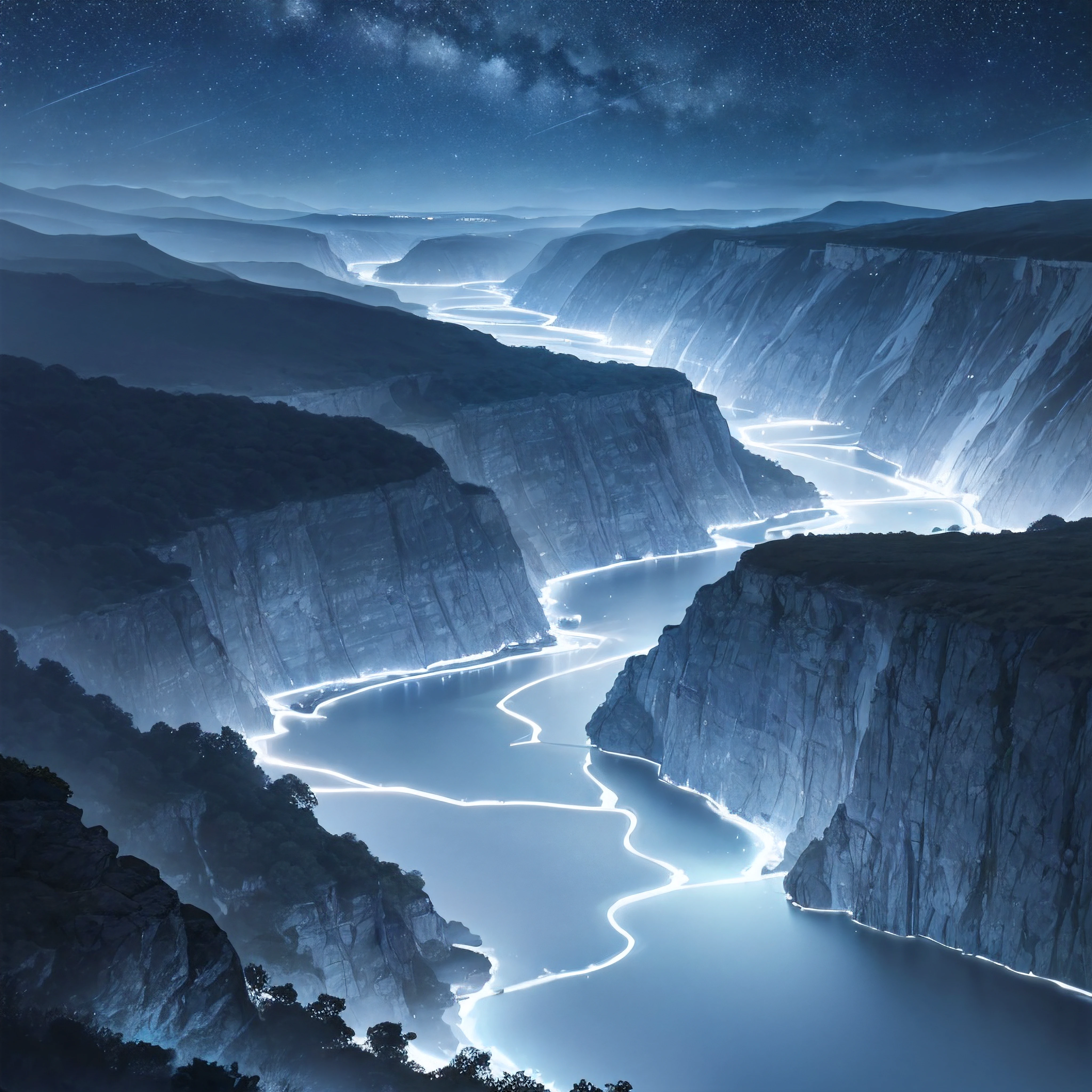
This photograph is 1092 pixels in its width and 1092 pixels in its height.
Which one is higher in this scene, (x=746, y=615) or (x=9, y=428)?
(x=9, y=428)

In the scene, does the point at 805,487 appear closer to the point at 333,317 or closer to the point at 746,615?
the point at 333,317

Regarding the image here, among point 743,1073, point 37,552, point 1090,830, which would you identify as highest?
point 37,552

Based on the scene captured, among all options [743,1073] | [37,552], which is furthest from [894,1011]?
[37,552]

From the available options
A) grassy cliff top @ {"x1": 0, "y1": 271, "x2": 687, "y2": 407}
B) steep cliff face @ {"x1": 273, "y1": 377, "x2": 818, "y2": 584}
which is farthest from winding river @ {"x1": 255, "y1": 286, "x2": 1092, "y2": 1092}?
grassy cliff top @ {"x1": 0, "y1": 271, "x2": 687, "y2": 407}

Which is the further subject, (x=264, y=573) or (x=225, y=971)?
(x=264, y=573)

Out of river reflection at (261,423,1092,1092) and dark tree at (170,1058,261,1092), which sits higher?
dark tree at (170,1058,261,1092)

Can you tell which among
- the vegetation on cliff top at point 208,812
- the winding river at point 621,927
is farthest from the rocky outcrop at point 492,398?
the vegetation on cliff top at point 208,812

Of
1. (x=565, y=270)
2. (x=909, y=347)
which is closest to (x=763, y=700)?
(x=909, y=347)

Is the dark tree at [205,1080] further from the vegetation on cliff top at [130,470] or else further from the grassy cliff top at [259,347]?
the grassy cliff top at [259,347]

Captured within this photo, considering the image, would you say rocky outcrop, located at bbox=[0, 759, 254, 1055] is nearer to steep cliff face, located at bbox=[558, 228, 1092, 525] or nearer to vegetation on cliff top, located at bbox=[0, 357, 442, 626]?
vegetation on cliff top, located at bbox=[0, 357, 442, 626]
